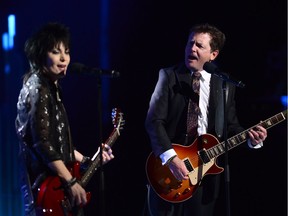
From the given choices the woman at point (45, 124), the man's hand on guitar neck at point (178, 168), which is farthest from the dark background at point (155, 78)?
the woman at point (45, 124)

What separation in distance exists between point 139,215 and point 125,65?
56.7 inches

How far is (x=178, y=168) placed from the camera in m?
3.64

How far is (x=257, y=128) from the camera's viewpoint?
12.8 ft

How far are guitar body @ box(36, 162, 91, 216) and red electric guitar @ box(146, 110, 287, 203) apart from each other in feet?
2.91

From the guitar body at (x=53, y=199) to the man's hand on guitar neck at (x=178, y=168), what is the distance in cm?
86

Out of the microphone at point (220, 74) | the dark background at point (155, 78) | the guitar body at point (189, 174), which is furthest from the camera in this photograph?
the dark background at point (155, 78)

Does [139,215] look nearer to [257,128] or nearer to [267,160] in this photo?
[267,160]

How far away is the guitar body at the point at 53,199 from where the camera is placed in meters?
2.99

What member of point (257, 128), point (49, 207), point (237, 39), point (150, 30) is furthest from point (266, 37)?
point (49, 207)

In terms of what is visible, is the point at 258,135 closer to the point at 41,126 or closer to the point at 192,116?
the point at 192,116

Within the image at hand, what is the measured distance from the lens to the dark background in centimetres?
506

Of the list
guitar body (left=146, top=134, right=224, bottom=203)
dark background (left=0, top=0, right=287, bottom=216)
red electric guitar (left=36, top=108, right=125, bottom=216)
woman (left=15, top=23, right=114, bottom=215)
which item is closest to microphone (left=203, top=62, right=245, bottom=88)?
guitar body (left=146, top=134, right=224, bottom=203)

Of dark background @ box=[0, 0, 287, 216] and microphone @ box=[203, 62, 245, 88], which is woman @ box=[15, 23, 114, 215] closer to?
microphone @ box=[203, 62, 245, 88]

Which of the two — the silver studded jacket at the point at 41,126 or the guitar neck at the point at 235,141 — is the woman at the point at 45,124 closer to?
the silver studded jacket at the point at 41,126
